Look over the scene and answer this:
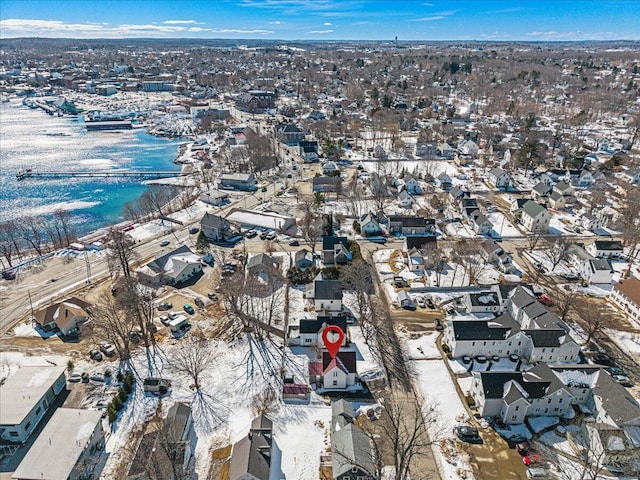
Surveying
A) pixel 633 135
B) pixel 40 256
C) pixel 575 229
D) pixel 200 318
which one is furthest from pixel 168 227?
pixel 633 135

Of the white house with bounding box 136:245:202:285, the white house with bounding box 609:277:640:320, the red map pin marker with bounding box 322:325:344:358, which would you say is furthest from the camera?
the white house with bounding box 136:245:202:285

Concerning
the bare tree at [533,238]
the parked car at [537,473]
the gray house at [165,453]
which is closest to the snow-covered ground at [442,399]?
the parked car at [537,473]

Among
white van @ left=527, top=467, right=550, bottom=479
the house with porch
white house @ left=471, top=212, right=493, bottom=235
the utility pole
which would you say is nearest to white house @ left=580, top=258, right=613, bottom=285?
white house @ left=471, top=212, right=493, bottom=235

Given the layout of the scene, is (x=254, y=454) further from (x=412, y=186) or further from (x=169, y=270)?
(x=412, y=186)

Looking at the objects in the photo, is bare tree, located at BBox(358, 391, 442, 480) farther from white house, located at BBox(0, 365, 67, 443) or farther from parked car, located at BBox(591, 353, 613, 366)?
white house, located at BBox(0, 365, 67, 443)

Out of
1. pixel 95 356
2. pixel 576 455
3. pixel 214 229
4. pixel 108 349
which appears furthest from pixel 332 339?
pixel 214 229

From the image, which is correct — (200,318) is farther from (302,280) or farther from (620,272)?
(620,272)
